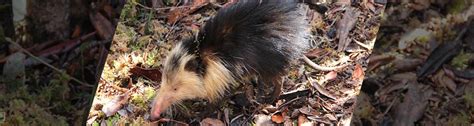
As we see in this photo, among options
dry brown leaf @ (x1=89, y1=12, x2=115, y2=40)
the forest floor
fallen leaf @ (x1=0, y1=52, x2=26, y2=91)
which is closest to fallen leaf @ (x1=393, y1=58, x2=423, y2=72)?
the forest floor

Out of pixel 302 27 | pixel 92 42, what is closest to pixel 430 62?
pixel 302 27

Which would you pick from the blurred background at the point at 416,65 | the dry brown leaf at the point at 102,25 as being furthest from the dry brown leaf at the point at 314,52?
the dry brown leaf at the point at 102,25

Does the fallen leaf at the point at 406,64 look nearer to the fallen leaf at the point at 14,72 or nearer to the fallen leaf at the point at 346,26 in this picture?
the fallen leaf at the point at 346,26

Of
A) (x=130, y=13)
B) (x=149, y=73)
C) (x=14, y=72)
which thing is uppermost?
(x=130, y=13)

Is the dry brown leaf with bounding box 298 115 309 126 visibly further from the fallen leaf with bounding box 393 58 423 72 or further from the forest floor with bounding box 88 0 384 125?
the fallen leaf with bounding box 393 58 423 72

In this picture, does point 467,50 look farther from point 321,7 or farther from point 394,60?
point 321,7

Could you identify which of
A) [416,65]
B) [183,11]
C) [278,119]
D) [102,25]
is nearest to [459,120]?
[416,65]

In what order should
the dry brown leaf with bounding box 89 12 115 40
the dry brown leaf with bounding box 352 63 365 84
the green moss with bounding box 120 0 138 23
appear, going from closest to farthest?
the dry brown leaf with bounding box 352 63 365 84, the green moss with bounding box 120 0 138 23, the dry brown leaf with bounding box 89 12 115 40

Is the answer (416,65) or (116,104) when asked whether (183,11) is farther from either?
(416,65)
